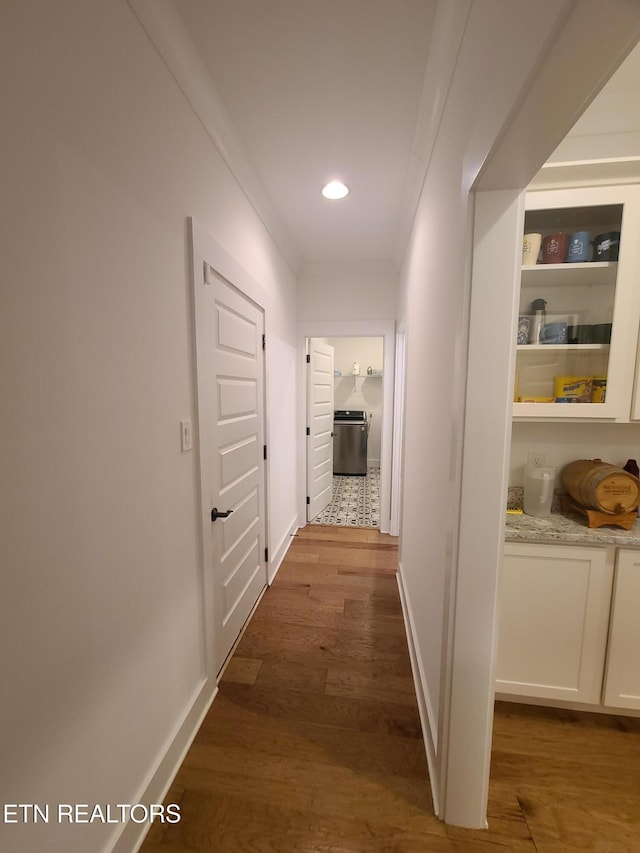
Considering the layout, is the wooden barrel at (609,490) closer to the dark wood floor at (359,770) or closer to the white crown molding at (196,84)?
the dark wood floor at (359,770)

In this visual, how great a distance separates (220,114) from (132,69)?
55cm

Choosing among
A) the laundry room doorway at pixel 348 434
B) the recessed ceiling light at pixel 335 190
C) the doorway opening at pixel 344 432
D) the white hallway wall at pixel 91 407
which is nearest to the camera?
the white hallway wall at pixel 91 407

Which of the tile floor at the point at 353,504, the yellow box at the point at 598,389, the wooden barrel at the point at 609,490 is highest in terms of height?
the yellow box at the point at 598,389

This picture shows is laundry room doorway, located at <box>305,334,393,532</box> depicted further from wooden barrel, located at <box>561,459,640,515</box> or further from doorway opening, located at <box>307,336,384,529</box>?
wooden barrel, located at <box>561,459,640,515</box>

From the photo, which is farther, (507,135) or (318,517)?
(318,517)

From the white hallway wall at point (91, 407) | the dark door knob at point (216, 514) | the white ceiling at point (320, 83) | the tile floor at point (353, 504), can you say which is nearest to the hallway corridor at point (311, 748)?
the white hallway wall at point (91, 407)

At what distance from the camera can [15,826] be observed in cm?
69

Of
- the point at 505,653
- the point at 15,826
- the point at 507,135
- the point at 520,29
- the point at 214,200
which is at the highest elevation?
the point at 214,200

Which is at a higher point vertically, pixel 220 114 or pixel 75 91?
pixel 220 114

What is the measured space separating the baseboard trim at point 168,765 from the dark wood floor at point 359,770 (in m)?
0.03

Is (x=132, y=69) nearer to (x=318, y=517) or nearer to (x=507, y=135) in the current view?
(x=507, y=135)

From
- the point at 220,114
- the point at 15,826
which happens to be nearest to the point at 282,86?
the point at 220,114

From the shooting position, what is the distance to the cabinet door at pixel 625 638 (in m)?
1.35

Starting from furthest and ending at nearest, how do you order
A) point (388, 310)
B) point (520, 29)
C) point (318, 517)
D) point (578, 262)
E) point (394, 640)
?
1. point (318, 517)
2. point (388, 310)
3. point (394, 640)
4. point (578, 262)
5. point (520, 29)
